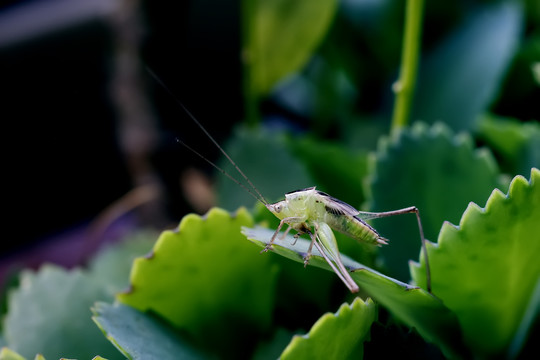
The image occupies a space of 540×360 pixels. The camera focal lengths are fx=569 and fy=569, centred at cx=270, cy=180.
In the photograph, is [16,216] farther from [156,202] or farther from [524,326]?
[524,326]

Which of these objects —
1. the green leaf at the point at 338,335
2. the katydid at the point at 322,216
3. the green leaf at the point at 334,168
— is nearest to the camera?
the green leaf at the point at 338,335

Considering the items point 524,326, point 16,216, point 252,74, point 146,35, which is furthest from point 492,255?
point 16,216

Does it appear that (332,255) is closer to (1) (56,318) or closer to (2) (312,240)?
(2) (312,240)

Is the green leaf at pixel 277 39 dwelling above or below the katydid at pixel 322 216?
above

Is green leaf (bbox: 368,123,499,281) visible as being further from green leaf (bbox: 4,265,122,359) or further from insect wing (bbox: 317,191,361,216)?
green leaf (bbox: 4,265,122,359)

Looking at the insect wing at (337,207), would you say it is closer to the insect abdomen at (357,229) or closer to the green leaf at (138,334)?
the insect abdomen at (357,229)

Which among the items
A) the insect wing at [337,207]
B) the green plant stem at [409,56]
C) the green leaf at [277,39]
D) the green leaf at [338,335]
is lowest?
the green leaf at [338,335]

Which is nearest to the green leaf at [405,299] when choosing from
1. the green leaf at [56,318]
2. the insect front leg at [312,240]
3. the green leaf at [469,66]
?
the insect front leg at [312,240]

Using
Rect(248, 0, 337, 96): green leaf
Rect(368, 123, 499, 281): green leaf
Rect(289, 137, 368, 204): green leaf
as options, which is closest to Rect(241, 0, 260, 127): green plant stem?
Rect(248, 0, 337, 96): green leaf
